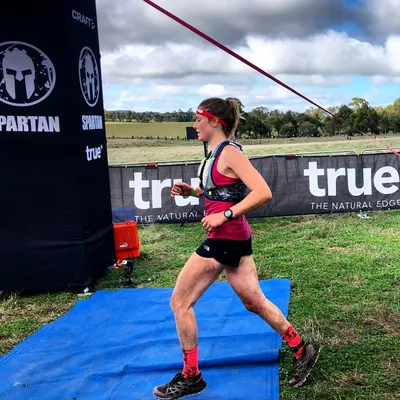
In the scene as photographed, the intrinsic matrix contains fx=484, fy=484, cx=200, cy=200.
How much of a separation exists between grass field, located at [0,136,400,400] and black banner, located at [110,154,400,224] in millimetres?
365

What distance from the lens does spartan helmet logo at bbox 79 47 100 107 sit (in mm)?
6180

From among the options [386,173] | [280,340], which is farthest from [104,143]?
[386,173]

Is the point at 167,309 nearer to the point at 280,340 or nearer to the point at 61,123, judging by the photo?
the point at 280,340

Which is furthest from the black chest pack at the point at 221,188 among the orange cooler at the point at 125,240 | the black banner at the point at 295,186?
the black banner at the point at 295,186

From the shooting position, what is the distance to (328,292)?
17.8ft

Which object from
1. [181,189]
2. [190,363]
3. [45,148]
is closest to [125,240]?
[45,148]

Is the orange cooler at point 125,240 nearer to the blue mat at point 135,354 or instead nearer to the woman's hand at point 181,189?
the blue mat at point 135,354

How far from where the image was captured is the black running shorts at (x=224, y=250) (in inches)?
125

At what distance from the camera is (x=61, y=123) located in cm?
582

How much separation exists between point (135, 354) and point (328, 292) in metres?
2.40

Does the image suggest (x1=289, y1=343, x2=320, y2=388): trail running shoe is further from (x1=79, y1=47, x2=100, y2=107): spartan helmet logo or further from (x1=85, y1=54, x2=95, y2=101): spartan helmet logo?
(x1=85, y1=54, x2=95, y2=101): spartan helmet logo

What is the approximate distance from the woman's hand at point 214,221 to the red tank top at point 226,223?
0.08m

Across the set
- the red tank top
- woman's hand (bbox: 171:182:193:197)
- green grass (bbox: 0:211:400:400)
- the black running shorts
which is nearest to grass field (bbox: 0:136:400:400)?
green grass (bbox: 0:211:400:400)

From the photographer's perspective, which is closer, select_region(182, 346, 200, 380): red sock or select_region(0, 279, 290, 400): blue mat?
select_region(182, 346, 200, 380): red sock
